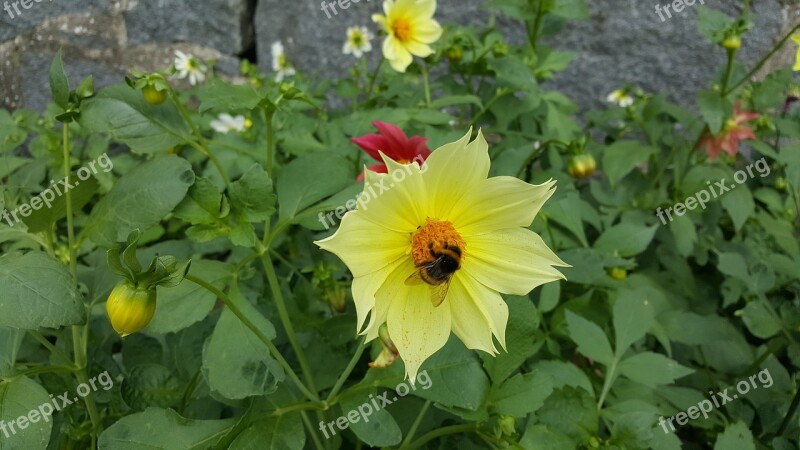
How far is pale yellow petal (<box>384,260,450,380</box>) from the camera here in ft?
2.40

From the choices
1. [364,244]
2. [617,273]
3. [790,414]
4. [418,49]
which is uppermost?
[364,244]

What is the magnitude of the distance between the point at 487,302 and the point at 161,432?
18.3 inches

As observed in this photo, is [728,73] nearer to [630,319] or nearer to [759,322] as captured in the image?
[759,322]

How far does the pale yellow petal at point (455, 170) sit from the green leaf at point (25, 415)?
1.86ft

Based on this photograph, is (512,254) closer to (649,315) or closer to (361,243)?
(361,243)

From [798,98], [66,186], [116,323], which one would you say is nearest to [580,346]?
[116,323]

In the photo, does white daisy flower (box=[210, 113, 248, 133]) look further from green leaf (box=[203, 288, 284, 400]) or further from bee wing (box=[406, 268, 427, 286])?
bee wing (box=[406, 268, 427, 286])

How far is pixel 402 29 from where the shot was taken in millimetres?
→ 1501

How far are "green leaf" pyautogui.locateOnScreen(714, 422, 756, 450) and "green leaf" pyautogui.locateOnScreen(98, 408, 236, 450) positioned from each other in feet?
2.48

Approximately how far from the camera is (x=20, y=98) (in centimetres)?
218

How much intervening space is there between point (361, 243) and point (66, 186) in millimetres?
477

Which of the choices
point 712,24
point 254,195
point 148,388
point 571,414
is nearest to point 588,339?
point 571,414

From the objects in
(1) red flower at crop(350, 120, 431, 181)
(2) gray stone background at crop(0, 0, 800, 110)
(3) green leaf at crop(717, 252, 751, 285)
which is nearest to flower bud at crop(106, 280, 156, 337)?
(1) red flower at crop(350, 120, 431, 181)

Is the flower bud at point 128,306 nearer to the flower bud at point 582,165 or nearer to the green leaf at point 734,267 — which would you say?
the flower bud at point 582,165
